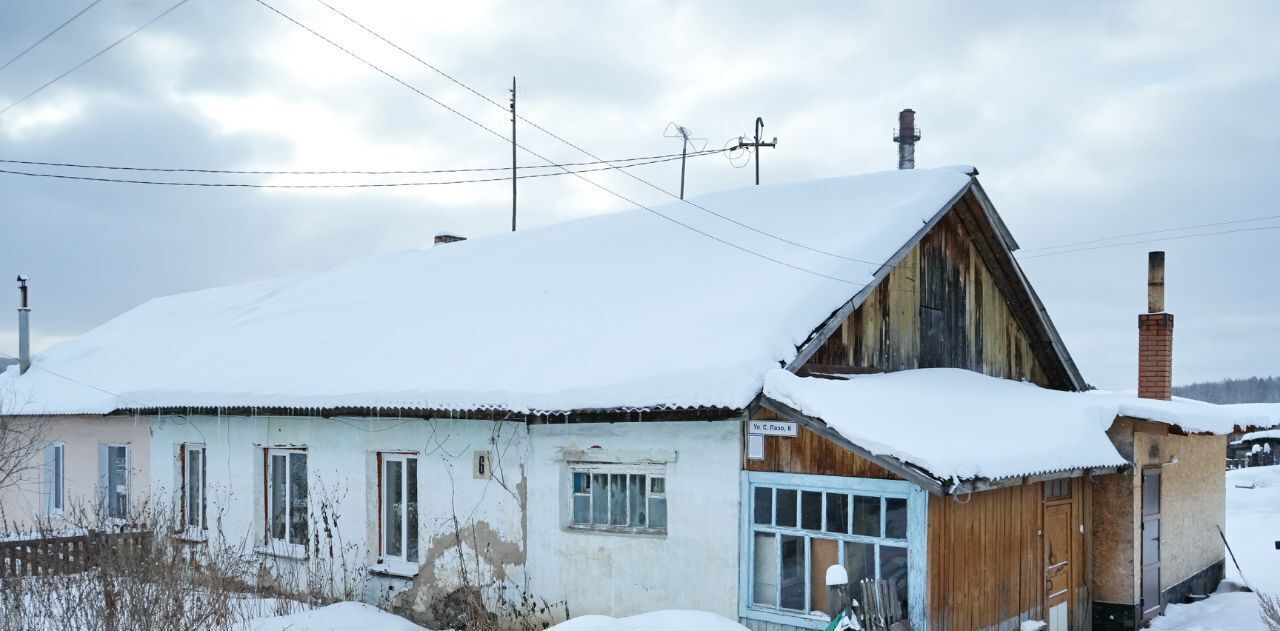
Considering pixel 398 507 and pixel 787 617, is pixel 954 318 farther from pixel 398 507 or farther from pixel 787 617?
pixel 398 507

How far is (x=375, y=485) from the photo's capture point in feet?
39.5

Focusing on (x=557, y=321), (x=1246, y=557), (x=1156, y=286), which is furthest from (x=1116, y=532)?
(x=1246, y=557)

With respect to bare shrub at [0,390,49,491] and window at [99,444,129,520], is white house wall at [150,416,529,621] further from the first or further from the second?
bare shrub at [0,390,49,491]

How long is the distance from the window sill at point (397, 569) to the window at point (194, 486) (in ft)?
12.1

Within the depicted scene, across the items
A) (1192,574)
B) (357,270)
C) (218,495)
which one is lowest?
(1192,574)

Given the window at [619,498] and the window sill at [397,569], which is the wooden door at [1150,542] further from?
the window sill at [397,569]

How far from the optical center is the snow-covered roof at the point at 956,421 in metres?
8.12

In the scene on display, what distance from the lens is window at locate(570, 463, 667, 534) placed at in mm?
9773

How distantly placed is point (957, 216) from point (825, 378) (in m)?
3.91

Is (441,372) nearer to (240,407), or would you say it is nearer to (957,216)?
(240,407)

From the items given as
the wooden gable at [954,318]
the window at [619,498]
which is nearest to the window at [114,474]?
the window at [619,498]

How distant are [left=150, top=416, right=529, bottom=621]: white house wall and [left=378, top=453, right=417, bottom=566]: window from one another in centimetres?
12

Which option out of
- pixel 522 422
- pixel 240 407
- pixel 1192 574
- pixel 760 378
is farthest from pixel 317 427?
pixel 1192 574

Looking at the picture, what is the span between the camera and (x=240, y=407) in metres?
Result: 13.0
